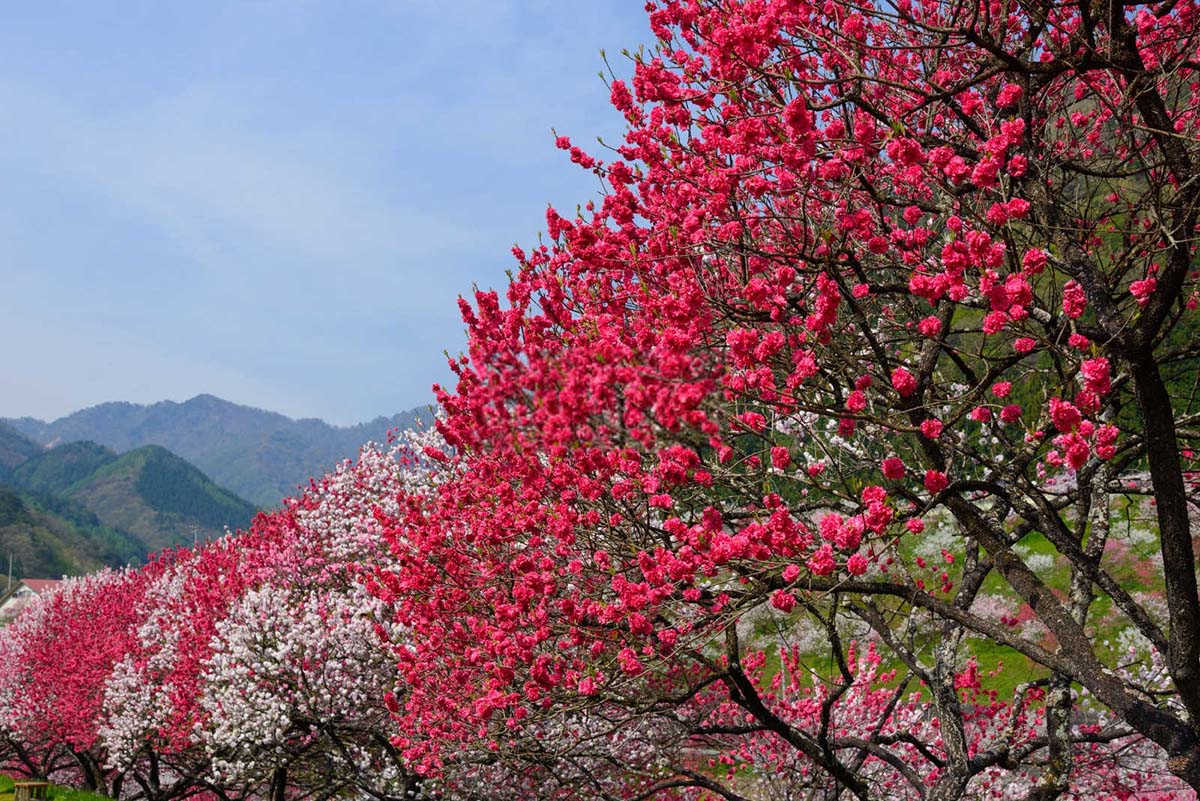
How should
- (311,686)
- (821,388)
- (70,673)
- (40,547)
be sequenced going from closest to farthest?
(821,388)
(311,686)
(70,673)
(40,547)

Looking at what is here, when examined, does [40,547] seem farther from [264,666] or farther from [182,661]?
[264,666]

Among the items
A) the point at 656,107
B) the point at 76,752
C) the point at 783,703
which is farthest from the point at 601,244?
the point at 76,752

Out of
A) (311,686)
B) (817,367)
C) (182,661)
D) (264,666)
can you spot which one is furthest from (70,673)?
(817,367)

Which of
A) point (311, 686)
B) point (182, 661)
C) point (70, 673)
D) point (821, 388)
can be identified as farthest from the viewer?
point (70, 673)

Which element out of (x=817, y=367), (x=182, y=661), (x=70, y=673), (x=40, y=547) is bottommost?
(x=40, y=547)

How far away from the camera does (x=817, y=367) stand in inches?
248

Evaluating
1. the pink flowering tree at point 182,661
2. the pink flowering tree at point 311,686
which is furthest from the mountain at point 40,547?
the pink flowering tree at point 311,686

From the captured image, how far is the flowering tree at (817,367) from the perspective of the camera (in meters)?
5.50

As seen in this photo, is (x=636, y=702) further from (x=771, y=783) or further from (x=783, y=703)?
(x=783, y=703)

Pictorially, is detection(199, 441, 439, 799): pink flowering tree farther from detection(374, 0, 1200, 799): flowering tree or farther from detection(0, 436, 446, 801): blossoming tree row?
detection(374, 0, 1200, 799): flowering tree

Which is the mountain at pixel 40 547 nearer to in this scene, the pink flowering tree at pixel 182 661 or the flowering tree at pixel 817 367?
the pink flowering tree at pixel 182 661

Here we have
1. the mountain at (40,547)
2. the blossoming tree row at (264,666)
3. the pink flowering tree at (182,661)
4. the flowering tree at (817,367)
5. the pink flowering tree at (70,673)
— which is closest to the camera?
the flowering tree at (817,367)

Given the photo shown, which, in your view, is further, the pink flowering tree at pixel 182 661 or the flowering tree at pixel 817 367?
the pink flowering tree at pixel 182 661

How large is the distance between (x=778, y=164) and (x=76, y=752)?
32.8 meters
